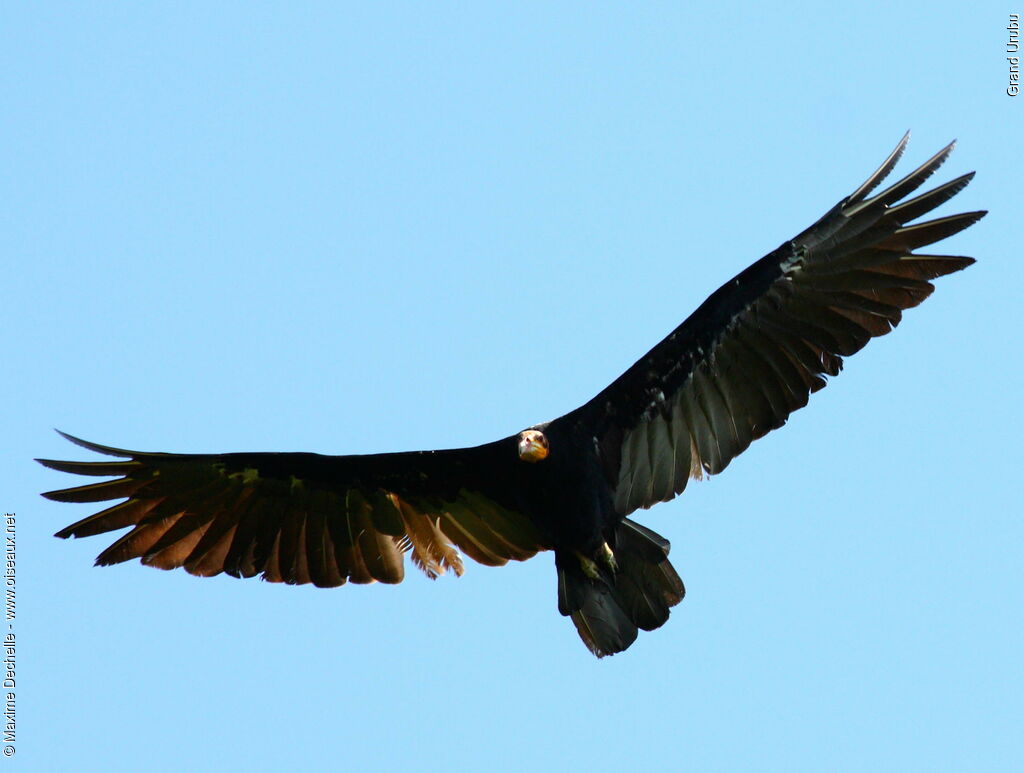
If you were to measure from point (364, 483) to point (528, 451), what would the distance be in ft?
4.99

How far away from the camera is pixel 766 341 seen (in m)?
10.8

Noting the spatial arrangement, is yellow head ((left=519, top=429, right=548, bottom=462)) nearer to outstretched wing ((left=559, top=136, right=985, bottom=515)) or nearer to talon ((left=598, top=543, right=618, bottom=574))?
outstretched wing ((left=559, top=136, right=985, bottom=515))

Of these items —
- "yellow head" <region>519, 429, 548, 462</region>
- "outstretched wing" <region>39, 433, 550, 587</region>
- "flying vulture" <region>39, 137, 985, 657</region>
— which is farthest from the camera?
"outstretched wing" <region>39, 433, 550, 587</region>

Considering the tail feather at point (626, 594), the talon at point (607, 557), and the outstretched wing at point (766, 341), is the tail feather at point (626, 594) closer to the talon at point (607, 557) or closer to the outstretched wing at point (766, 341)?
the talon at point (607, 557)

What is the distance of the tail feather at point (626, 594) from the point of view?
10719mm

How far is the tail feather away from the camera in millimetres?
10719

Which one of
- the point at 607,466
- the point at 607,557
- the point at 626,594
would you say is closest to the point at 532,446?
the point at 607,466

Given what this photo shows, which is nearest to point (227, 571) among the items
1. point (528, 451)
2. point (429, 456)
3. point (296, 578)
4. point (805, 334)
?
point (296, 578)

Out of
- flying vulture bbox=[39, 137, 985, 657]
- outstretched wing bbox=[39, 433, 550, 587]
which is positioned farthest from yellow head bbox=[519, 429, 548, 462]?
outstretched wing bbox=[39, 433, 550, 587]

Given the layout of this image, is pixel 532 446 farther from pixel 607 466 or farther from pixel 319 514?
pixel 319 514

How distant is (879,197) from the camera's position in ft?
34.2

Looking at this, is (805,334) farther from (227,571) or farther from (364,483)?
(227,571)

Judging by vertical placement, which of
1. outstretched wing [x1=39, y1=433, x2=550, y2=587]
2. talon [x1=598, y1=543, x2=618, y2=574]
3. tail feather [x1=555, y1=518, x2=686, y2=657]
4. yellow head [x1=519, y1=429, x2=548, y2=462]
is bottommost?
tail feather [x1=555, y1=518, x2=686, y2=657]

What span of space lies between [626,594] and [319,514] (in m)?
2.38
